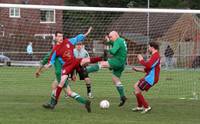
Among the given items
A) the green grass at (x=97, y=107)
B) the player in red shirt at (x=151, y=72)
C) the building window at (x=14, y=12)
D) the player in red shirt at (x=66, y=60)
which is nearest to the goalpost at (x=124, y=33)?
the building window at (x=14, y=12)

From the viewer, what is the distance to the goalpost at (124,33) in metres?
27.0

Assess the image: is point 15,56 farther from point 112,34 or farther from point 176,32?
point 112,34

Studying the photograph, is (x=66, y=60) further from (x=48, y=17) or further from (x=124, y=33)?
(x=124, y=33)

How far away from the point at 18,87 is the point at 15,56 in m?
8.01

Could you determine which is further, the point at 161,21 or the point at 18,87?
the point at 161,21

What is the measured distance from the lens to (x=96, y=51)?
30797 mm

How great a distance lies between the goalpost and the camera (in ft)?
88.7

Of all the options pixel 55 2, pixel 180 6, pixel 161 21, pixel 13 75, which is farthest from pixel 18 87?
pixel 180 6

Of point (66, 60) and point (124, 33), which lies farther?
point (124, 33)

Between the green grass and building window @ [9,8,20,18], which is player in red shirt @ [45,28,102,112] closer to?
the green grass

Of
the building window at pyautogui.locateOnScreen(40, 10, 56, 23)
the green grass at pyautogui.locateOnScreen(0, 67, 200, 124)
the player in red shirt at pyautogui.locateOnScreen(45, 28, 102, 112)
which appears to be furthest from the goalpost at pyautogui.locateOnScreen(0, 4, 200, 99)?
the player in red shirt at pyautogui.locateOnScreen(45, 28, 102, 112)

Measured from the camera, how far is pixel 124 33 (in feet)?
95.7

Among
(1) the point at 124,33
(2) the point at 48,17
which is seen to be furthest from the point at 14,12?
(1) the point at 124,33

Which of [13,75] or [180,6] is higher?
[180,6]
